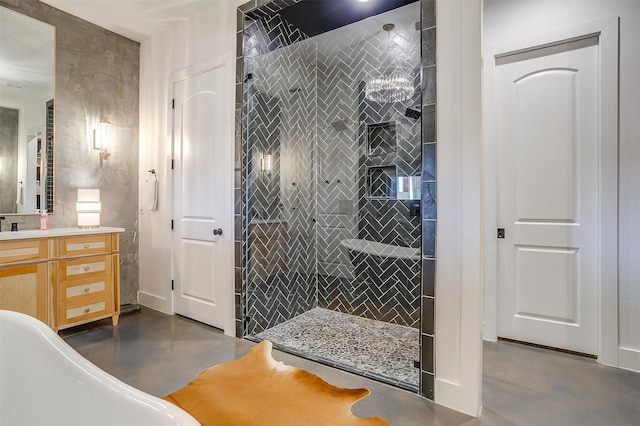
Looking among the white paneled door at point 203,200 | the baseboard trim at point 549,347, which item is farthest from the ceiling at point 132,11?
the baseboard trim at point 549,347

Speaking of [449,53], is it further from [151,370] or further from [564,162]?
[151,370]

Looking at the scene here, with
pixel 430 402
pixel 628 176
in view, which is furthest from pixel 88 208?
pixel 628 176

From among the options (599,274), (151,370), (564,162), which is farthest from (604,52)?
(151,370)

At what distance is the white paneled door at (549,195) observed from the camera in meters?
2.58

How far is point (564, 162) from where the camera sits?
105 inches

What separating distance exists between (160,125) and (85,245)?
1.51 metres

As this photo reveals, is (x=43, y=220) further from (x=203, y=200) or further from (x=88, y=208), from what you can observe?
(x=203, y=200)

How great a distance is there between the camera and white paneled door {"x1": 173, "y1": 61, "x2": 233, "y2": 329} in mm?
3143

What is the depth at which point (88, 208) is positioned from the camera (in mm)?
3275

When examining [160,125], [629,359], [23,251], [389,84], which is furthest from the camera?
[160,125]

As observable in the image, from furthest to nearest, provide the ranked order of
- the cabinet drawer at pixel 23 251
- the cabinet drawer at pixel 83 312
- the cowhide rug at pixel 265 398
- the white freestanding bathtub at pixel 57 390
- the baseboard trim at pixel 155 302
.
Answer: the baseboard trim at pixel 155 302 < the cabinet drawer at pixel 83 312 < the cabinet drawer at pixel 23 251 < the cowhide rug at pixel 265 398 < the white freestanding bathtub at pixel 57 390

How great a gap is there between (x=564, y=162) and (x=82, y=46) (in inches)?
185

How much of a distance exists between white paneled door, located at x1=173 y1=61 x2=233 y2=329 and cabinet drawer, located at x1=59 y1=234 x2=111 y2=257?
2.14 feet

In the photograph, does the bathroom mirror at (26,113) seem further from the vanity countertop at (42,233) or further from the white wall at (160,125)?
the white wall at (160,125)
